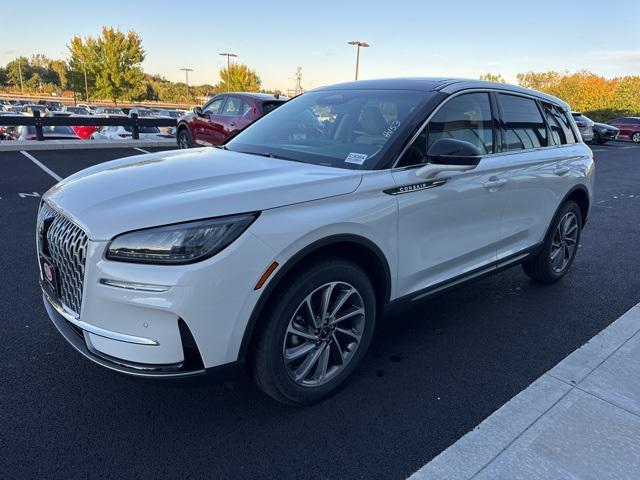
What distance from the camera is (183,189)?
2.39 meters

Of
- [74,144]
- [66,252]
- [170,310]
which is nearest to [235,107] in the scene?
[74,144]

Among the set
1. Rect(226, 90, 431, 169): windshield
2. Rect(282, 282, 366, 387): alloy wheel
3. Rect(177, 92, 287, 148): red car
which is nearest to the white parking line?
Rect(177, 92, 287, 148): red car

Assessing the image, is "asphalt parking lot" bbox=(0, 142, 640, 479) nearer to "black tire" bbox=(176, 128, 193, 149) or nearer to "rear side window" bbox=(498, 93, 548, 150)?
"rear side window" bbox=(498, 93, 548, 150)

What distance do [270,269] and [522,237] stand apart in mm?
2569

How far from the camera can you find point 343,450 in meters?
2.39

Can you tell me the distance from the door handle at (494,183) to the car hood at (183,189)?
1190mm

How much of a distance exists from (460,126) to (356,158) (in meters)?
0.94

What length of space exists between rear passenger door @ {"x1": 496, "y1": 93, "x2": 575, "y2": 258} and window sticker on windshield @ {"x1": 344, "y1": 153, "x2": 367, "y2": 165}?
50.8 inches

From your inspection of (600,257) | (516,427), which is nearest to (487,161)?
(516,427)

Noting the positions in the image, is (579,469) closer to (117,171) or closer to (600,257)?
(117,171)

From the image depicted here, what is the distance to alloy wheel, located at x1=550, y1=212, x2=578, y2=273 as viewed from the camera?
4.57 m

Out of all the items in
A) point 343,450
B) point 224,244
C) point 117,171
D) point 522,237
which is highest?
point 117,171

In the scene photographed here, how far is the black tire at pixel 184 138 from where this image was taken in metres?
12.6

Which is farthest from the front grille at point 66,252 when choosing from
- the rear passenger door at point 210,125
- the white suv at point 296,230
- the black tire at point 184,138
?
the black tire at point 184,138
